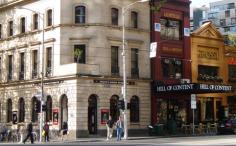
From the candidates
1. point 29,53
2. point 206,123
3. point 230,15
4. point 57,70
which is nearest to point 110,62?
point 57,70

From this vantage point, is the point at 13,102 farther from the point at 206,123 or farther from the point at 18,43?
the point at 206,123

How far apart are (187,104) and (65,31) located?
50.4 ft

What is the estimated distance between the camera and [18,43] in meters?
52.8

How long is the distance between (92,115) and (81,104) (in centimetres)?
Answer: 192

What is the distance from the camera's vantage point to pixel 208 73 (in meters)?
57.0

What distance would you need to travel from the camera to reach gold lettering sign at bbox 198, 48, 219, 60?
56031 mm

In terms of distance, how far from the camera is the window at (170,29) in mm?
52469

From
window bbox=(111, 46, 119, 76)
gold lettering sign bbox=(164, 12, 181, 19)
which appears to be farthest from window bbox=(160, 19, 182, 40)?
window bbox=(111, 46, 119, 76)

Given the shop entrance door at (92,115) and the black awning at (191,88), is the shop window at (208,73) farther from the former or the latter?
the shop entrance door at (92,115)

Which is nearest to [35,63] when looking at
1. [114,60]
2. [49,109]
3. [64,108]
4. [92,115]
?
[49,109]

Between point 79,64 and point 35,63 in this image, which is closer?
point 79,64

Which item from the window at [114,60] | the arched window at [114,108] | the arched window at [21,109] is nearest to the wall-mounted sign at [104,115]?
the arched window at [114,108]

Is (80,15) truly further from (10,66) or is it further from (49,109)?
(10,66)

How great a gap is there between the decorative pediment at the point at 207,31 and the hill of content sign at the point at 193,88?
8.99 metres
